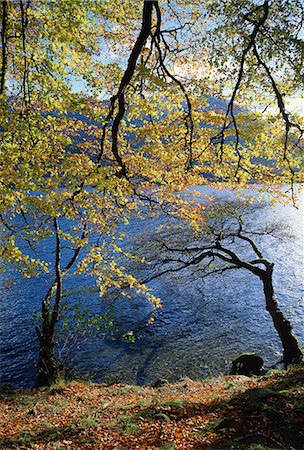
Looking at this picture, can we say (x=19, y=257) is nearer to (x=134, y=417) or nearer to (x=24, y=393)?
(x=134, y=417)

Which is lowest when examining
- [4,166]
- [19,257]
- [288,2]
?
[19,257]

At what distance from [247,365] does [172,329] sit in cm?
614

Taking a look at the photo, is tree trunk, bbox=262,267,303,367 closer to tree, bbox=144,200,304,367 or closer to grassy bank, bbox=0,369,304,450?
tree, bbox=144,200,304,367

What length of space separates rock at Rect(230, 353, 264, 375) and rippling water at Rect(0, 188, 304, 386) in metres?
0.99

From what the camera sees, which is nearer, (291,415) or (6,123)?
(291,415)

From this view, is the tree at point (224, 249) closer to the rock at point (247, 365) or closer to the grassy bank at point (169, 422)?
the rock at point (247, 365)

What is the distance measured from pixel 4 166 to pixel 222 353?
47.6 ft

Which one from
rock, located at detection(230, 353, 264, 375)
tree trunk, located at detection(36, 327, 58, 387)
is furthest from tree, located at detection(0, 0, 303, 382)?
rock, located at detection(230, 353, 264, 375)

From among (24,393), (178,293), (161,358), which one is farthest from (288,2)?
(178,293)

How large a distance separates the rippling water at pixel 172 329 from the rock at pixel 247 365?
99 centimetres

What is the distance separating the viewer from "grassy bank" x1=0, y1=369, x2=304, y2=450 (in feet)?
20.2

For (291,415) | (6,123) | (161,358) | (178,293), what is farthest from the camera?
(178,293)

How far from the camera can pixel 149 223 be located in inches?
1714

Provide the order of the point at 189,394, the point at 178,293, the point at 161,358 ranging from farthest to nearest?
the point at 178,293
the point at 161,358
the point at 189,394
